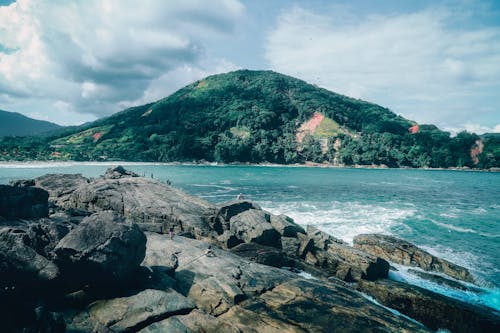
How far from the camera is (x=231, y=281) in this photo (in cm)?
1440

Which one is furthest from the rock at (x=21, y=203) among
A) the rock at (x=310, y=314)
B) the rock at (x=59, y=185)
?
the rock at (x=310, y=314)

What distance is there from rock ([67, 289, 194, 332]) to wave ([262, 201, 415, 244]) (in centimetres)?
2162

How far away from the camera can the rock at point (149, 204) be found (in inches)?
993

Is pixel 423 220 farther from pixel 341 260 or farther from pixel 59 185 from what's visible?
pixel 59 185

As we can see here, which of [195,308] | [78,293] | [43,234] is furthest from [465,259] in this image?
[43,234]

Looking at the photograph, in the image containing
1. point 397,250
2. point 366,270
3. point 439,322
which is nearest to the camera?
point 439,322

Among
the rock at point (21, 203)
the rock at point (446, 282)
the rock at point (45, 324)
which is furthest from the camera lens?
the rock at point (446, 282)

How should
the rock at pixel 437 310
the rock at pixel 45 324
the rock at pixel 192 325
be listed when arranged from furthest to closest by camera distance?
the rock at pixel 437 310, the rock at pixel 192 325, the rock at pixel 45 324

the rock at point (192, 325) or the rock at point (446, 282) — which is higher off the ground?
the rock at point (192, 325)

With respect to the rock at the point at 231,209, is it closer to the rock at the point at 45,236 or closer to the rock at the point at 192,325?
the rock at the point at 45,236

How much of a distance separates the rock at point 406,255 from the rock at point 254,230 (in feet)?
28.5

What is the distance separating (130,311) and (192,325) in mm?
2582

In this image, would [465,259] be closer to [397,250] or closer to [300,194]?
[397,250]

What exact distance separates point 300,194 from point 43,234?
169 feet
